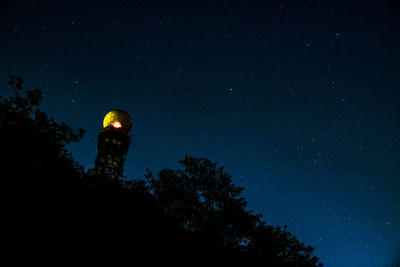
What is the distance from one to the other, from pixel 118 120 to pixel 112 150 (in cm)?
222

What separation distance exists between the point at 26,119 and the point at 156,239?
11103 millimetres

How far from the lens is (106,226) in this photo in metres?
5.67

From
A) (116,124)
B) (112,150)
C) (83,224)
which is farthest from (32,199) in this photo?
(116,124)

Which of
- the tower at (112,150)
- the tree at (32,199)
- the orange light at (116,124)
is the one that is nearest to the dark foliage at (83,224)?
the tree at (32,199)

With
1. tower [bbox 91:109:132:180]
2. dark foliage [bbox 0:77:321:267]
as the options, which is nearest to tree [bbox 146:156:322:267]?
tower [bbox 91:109:132:180]

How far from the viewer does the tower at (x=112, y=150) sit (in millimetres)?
14766

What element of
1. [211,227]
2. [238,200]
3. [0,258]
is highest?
[238,200]

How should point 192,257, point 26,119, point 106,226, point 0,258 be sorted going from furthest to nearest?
point 26,119
point 192,257
point 106,226
point 0,258

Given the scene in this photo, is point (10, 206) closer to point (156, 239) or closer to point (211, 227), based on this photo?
point (156, 239)

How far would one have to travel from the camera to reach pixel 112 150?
592 inches

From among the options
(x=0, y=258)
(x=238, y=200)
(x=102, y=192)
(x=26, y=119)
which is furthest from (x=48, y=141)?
(x=238, y=200)

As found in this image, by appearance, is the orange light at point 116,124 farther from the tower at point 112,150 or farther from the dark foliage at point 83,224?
the dark foliage at point 83,224

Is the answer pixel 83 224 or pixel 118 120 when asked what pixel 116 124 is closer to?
pixel 118 120

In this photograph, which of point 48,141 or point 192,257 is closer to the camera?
point 192,257
